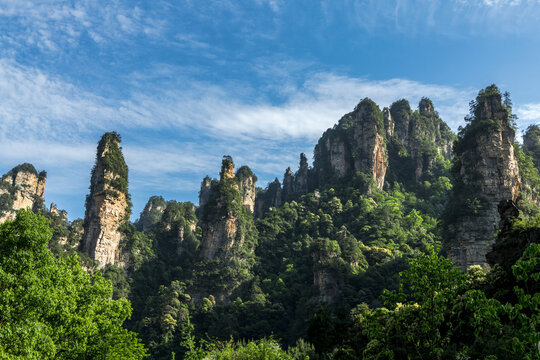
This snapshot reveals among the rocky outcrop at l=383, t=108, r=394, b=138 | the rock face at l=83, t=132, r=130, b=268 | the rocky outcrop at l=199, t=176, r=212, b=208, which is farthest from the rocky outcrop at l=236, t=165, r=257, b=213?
the rock face at l=83, t=132, r=130, b=268

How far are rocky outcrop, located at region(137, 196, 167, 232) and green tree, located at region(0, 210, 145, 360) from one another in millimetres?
140794

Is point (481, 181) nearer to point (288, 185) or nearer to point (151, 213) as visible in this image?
point (288, 185)

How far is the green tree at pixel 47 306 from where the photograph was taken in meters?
15.4

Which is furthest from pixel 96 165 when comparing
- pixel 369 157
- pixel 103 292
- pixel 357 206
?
pixel 103 292

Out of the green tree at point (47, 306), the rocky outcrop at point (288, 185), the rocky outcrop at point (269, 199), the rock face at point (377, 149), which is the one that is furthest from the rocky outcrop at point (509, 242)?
the rocky outcrop at point (269, 199)

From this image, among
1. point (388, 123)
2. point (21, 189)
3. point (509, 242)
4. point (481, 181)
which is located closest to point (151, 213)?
point (21, 189)

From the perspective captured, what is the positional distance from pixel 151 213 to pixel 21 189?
5129 centimetres

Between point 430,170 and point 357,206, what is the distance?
3232 centimetres

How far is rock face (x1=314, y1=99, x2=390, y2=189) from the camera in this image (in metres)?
119

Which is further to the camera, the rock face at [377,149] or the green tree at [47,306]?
the rock face at [377,149]

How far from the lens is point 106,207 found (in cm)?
8781

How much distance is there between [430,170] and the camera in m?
125

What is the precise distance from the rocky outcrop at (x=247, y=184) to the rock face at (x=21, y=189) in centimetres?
5811

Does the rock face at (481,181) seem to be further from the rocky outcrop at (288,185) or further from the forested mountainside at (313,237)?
the rocky outcrop at (288,185)
